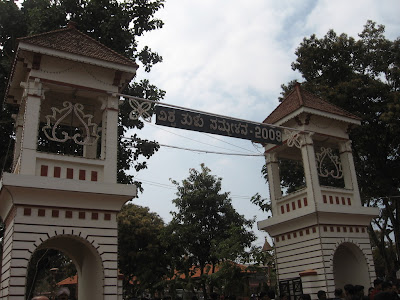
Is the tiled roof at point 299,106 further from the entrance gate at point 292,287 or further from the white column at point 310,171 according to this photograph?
the entrance gate at point 292,287

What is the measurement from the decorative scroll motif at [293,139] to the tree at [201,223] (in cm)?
909

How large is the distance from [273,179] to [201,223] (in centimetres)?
974

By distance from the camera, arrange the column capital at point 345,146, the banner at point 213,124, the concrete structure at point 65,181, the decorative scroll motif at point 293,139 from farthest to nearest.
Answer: the column capital at point 345,146 < the decorative scroll motif at point 293,139 < the banner at point 213,124 < the concrete structure at point 65,181

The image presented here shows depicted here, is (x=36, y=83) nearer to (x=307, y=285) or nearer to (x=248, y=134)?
(x=248, y=134)

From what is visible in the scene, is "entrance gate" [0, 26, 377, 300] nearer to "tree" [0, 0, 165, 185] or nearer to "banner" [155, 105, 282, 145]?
"banner" [155, 105, 282, 145]

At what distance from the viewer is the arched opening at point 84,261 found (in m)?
10.4

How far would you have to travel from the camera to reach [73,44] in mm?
11797

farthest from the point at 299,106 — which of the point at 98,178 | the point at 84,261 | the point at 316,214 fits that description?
the point at 84,261

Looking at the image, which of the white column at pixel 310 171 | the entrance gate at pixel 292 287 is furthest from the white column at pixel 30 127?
the entrance gate at pixel 292 287

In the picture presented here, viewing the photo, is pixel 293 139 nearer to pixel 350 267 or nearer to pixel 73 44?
pixel 350 267

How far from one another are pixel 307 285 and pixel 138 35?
489 inches

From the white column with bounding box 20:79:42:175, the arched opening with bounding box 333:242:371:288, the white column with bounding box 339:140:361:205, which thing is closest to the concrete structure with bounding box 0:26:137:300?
the white column with bounding box 20:79:42:175

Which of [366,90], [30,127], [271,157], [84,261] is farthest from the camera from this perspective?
[366,90]

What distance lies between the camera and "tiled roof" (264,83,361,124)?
15.5 m
